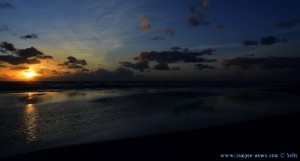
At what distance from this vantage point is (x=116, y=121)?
1836cm

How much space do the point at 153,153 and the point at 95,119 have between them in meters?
9.38

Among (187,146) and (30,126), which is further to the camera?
(30,126)

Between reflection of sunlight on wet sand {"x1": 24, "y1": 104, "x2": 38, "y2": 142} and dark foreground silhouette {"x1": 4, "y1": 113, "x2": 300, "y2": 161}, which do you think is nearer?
dark foreground silhouette {"x1": 4, "y1": 113, "x2": 300, "y2": 161}

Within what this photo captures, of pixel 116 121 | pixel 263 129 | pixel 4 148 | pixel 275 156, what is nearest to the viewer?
pixel 275 156

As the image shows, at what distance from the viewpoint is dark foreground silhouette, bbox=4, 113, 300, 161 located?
10273mm

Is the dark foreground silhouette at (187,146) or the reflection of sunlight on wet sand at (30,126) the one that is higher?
the reflection of sunlight on wet sand at (30,126)

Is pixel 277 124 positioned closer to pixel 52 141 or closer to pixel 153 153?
pixel 153 153

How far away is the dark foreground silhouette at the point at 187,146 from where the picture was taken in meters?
10.3

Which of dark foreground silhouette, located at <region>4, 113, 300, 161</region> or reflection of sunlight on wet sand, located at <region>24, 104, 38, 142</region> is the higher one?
reflection of sunlight on wet sand, located at <region>24, 104, 38, 142</region>

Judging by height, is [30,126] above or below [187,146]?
above

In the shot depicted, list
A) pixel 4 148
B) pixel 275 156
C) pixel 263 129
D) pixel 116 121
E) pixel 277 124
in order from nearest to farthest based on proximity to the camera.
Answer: pixel 275 156 < pixel 4 148 < pixel 263 129 < pixel 277 124 < pixel 116 121

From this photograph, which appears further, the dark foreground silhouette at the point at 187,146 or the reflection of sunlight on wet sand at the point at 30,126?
the reflection of sunlight on wet sand at the point at 30,126

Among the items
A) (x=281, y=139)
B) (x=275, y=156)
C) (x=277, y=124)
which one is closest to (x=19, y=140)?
(x=275, y=156)

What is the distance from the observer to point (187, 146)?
37.6 ft
